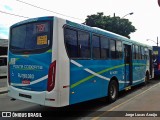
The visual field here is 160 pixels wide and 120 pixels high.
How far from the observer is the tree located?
39.8 meters

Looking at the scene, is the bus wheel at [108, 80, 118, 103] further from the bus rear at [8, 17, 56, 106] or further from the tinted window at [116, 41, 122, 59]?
the bus rear at [8, 17, 56, 106]

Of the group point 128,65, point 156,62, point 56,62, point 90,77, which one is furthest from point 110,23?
point 56,62

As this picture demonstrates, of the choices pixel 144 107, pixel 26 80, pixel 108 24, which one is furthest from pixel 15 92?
pixel 108 24

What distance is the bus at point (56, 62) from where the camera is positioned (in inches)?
274

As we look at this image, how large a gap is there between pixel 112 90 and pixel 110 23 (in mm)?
30646

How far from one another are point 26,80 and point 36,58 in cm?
78

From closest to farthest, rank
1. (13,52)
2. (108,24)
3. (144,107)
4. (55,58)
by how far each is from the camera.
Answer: (55,58) → (13,52) → (144,107) → (108,24)

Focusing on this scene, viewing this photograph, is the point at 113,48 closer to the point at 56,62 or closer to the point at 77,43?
the point at 77,43

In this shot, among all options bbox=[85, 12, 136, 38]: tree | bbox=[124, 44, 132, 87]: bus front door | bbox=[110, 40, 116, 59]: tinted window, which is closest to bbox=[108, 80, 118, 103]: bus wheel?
bbox=[110, 40, 116, 59]: tinted window

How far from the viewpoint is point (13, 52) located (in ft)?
26.6

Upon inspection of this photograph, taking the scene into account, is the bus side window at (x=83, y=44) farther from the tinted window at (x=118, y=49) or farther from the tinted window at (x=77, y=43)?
the tinted window at (x=118, y=49)

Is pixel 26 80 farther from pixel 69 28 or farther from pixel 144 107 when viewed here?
pixel 144 107

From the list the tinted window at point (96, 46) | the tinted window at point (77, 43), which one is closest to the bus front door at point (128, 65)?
the tinted window at point (96, 46)

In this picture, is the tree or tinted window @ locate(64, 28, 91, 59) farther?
the tree
